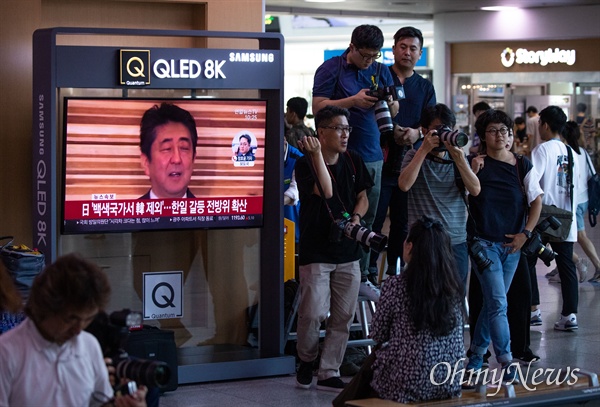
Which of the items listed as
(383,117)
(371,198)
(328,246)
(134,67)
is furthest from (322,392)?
(134,67)

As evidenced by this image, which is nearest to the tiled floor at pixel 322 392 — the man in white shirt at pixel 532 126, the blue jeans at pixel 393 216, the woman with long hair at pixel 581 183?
the woman with long hair at pixel 581 183

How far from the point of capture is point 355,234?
22.1 ft

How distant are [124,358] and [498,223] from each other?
3883 mm

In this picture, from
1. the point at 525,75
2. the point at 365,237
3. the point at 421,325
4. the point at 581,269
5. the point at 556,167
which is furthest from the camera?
the point at 525,75

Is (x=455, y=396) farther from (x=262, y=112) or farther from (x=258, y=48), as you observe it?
(x=258, y=48)

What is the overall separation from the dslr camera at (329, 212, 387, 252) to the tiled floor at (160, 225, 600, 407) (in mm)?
1017

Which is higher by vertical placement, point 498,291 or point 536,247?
point 536,247

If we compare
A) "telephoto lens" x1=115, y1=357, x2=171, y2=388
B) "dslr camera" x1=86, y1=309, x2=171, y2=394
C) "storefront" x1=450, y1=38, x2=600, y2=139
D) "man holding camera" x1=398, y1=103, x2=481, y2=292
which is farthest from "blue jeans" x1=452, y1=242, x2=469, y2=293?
"storefront" x1=450, y1=38, x2=600, y2=139

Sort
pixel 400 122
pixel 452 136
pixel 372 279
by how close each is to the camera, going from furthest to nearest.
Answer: pixel 400 122, pixel 372 279, pixel 452 136

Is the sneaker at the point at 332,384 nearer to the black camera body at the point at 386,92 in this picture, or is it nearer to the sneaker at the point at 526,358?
the sneaker at the point at 526,358

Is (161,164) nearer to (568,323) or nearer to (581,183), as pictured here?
(568,323)

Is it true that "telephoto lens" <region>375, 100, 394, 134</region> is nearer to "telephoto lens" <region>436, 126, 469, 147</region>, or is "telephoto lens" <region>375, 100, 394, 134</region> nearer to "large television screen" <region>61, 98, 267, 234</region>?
"telephoto lens" <region>436, 126, 469, 147</region>

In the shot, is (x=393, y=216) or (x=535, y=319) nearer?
(x=393, y=216)

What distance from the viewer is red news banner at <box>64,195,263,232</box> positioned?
6879 millimetres
